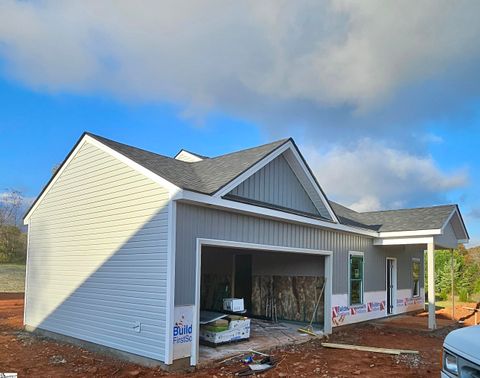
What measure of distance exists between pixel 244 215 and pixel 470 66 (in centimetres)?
745


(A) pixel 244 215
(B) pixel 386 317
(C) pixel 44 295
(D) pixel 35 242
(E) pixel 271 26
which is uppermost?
(E) pixel 271 26

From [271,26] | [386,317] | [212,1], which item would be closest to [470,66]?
[271,26]

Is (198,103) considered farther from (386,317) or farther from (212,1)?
(386,317)

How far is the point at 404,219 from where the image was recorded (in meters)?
16.0

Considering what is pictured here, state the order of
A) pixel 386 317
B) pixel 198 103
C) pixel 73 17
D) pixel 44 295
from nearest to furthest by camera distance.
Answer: pixel 73 17 → pixel 44 295 → pixel 386 317 → pixel 198 103

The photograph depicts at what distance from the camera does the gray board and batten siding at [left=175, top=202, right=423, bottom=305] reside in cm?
804

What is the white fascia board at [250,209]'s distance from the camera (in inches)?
312

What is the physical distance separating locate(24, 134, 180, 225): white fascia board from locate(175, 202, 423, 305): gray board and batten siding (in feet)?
1.61

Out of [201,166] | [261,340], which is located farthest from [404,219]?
[201,166]

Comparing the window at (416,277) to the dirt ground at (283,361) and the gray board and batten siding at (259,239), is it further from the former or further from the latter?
the dirt ground at (283,361)

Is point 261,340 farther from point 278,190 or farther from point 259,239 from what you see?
point 278,190

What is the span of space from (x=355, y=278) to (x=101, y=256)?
337 inches

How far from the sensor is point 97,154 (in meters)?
10.2

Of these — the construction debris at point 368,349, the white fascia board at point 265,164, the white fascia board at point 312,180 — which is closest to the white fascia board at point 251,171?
the white fascia board at point 265,164
